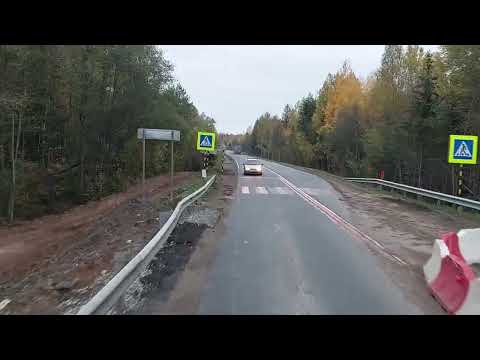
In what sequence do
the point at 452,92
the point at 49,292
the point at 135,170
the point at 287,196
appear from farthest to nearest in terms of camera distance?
the point at 135,170, the point at 452,92, the point at 287,196, the point at 49,292

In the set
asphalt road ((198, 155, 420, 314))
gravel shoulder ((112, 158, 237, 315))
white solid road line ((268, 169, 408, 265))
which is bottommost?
gravel shoulder ((112, 158, 237, 315))

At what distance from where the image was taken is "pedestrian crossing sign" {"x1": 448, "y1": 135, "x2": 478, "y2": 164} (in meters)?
12.0

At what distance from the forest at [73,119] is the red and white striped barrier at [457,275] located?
20016 millimetres

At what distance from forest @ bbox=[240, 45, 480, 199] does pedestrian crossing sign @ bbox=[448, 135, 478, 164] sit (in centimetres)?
868

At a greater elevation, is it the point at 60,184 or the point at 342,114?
the point at 342,114

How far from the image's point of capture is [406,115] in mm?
28141

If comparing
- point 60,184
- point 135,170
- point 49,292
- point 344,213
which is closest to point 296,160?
point 135,170

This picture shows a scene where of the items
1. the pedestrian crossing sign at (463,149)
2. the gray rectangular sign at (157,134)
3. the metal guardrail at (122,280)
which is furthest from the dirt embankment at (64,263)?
the pedestrian crossing sign at (463,149)

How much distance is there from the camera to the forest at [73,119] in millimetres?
20141

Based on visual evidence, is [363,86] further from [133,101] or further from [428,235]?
[428,235]

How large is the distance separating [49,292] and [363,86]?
50089 millimetres

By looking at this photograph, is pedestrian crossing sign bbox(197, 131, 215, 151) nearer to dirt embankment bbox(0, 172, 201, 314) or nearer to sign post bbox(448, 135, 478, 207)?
dirt embankment bbox(0, 172, 201, 314)

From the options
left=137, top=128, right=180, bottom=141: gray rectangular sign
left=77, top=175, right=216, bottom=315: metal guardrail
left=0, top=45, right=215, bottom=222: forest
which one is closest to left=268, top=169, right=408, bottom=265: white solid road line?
left=77, top=175, right=216, bottom=315: metal guardrail

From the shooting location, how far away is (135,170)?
31.4 meters
